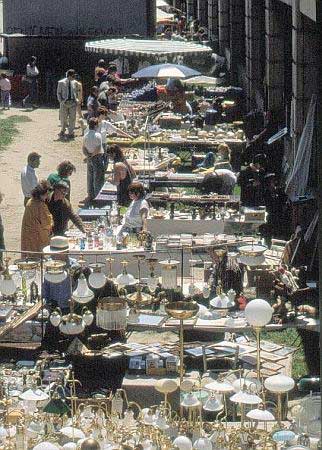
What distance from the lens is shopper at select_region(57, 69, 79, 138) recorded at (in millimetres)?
25562

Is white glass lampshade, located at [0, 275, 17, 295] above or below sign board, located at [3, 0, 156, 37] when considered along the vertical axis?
below

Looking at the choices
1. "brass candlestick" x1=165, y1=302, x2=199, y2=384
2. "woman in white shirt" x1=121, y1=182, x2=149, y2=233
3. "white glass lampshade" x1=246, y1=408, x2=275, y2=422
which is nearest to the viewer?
"white glass lampshade" x1=246, y1=408, x2=275, y2=422

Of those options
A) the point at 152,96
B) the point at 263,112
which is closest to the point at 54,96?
the point at 152,96

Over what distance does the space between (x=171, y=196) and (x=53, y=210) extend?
253 centimetres

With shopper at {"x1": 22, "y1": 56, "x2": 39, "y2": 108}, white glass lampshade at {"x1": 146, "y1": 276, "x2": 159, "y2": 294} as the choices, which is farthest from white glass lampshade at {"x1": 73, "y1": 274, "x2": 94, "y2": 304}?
shopper at {"x1": 22, "y1": 56, "x2": 39, "y2": 108}

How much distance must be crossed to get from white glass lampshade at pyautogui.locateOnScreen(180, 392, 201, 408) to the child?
2178cm

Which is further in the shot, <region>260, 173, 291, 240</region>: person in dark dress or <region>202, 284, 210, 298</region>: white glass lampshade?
<region>260, 173, 291, 240</region>: person in dark dress

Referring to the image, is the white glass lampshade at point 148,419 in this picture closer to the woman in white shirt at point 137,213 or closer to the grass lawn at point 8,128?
the woman in white shirt at point 137,213

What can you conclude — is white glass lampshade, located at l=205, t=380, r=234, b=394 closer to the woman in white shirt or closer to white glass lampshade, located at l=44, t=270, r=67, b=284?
white glass lampshade, located at l=44, t=270, r=67, b=284

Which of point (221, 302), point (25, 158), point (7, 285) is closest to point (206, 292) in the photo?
point (221, 302)

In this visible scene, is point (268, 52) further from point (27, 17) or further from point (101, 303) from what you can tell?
point (101, 303)

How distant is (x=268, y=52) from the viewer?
24109 millimetres

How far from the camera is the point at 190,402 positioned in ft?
29.8

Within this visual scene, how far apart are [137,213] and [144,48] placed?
11.8m
